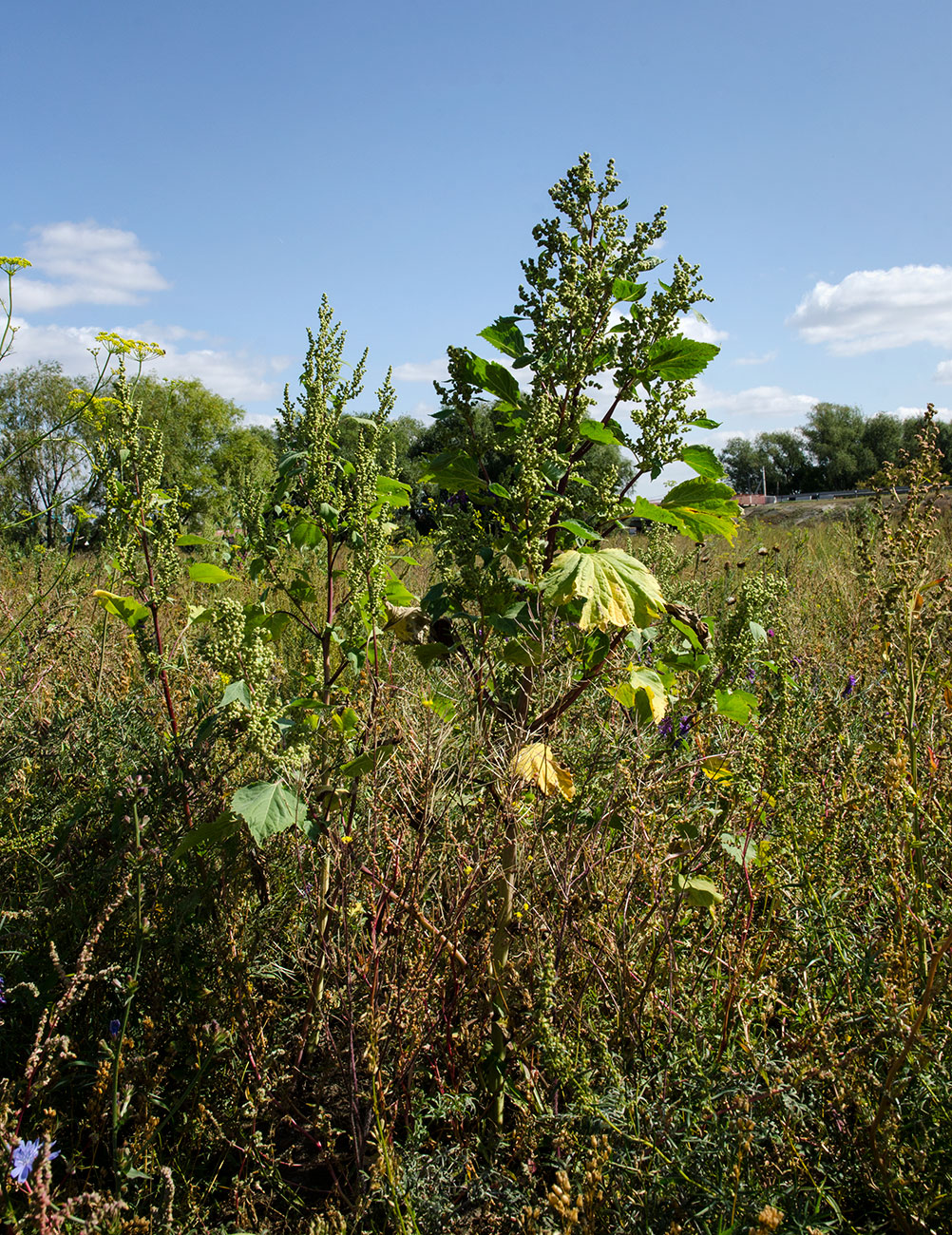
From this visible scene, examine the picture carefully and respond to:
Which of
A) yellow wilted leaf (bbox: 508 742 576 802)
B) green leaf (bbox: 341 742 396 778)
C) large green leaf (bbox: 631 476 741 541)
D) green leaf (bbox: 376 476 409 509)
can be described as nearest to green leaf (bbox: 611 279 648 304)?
large green leaf (bbox: 631 476 741 541)

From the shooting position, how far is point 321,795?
5.79ft

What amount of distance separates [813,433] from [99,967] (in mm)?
79454

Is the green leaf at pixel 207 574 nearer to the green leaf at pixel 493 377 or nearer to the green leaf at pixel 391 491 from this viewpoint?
the green leaf at pixel 391 491

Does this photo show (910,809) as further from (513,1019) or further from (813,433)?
(813,433)

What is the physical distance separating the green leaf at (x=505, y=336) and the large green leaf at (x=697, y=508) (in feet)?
1.72

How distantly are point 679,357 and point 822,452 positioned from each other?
76.2 meters

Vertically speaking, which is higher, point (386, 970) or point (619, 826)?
point (619, 826)

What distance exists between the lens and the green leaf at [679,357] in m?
1.78

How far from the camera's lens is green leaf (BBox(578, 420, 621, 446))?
6.18 feet

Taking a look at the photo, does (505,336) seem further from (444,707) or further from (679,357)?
(444,707)

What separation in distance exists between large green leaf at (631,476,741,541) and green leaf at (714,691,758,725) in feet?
1.69

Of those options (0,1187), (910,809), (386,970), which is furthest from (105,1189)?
(910,809)

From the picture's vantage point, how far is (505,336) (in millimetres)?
1938

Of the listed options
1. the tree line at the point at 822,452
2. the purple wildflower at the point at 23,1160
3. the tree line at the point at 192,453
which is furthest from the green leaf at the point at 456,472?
the tree line at the point at 822,452
